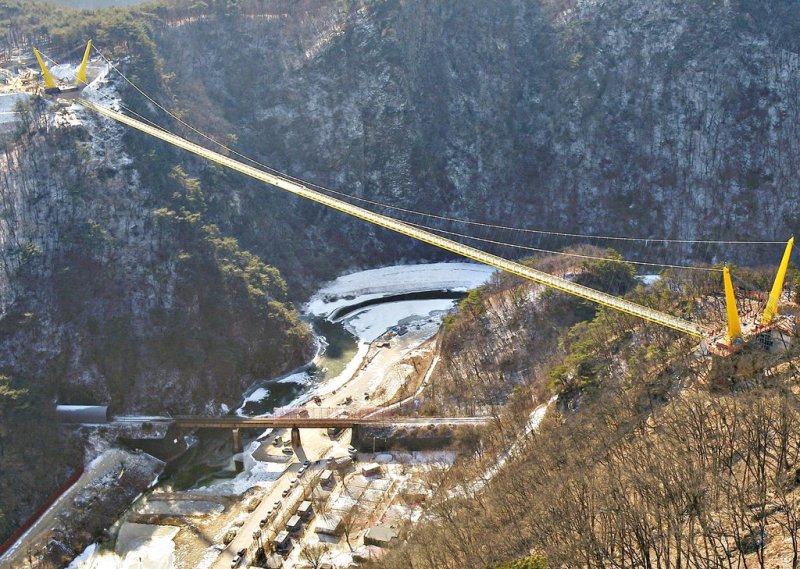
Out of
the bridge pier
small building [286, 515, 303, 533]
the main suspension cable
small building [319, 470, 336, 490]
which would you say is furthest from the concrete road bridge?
the main suspension cable

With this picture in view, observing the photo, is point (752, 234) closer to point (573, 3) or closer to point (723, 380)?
point (573, 3)

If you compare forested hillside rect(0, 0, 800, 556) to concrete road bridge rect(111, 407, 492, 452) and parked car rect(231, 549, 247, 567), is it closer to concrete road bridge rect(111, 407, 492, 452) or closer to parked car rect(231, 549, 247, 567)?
concrete road bridge rect(111, 407, 492, 452)

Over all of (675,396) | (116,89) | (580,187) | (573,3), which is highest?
(573,3)

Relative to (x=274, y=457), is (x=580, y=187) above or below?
above

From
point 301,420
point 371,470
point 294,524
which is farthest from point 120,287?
point 294,524

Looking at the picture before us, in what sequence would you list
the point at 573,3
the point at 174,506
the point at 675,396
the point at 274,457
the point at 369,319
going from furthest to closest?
the point at 573,3
the point at 369,319
the point at 274,457
the point at 174,506
the point at 675,396

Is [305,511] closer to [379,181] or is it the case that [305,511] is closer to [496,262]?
[496,262]

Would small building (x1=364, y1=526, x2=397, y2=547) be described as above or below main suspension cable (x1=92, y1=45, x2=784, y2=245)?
below

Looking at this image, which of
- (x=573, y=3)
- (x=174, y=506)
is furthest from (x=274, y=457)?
(x=573, y=3)
